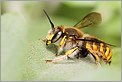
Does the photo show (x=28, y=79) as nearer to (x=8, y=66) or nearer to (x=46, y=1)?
(x=8, y=66)

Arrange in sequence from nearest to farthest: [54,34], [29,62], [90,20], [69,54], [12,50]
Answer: [12,50], [29,62], [69,54], [54,34], [90,20]

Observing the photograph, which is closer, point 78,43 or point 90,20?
point 78,43

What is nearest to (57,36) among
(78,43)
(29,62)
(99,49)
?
(78,43)

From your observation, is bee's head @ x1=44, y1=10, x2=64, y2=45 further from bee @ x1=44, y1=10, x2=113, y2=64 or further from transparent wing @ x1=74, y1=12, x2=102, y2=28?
transparent wing @ x1=74, y1=12, x2=102, y2=28

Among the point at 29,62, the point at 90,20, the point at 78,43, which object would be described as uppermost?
the point at 90,20

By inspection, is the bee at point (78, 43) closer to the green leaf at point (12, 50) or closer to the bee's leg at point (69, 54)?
the bee's leg at point (69, 54)

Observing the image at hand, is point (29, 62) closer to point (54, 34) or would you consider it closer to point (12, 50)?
point (12, 50)

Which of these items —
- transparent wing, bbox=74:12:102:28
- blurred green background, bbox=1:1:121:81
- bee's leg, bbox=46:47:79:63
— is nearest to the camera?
blurred green background, bbox=1:1:121:81

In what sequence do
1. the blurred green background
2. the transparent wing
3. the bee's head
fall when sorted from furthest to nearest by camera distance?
the transparent wing → the bee's head → the blurred green background

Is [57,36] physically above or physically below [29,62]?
above

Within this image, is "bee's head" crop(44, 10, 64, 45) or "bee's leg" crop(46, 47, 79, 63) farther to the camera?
"bee's head" crop(44, 10, 64, 45)

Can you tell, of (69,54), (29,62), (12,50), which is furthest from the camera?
(69,54)

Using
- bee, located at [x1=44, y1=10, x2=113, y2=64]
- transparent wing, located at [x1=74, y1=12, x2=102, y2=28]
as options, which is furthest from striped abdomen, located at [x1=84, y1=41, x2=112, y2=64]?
transparent wing, located at [x1=74, y1=12, x2=102, y2=28]
